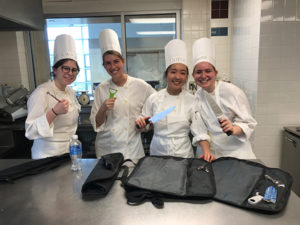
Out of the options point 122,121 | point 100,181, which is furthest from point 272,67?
point 100,181

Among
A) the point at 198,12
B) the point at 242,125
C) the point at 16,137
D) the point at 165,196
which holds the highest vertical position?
the point at 198,12

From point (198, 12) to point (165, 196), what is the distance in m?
2.44

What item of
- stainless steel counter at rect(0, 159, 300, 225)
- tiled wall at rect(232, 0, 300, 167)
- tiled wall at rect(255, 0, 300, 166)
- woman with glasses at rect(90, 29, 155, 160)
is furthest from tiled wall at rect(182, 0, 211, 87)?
stainless steel counter at rect(0, 159, 300, 225)

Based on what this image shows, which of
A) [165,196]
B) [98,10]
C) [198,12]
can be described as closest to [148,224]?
[165,196]

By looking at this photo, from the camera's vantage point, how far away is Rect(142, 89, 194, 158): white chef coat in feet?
4.83

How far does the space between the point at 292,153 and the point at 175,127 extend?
1314 millimetres

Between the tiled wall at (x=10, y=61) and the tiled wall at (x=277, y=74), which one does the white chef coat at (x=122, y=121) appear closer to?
the tiled wall at (x=277, y=74)

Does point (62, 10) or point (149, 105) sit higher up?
point (62, 10)

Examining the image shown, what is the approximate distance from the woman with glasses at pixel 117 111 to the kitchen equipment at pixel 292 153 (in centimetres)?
139

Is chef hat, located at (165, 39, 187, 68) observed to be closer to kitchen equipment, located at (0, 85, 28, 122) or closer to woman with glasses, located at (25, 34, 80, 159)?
woman with glasses, located at (25, 34, 80, 159)

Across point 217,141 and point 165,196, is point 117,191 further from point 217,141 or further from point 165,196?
point 217,141

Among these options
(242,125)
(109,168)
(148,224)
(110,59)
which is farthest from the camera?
(110,59)

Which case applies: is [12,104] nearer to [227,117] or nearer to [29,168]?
[29,168]

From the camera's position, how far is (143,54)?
3.09 meters
